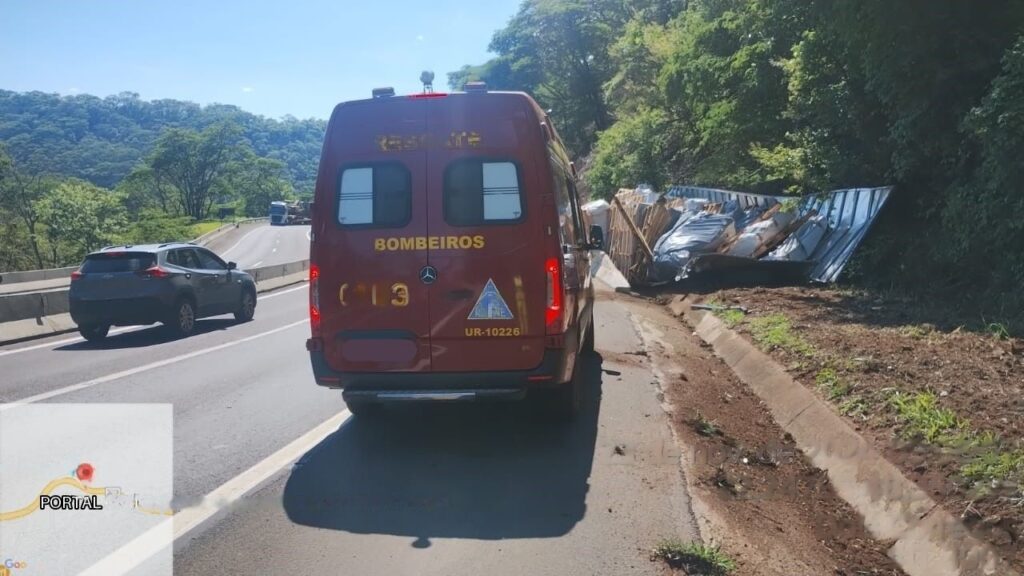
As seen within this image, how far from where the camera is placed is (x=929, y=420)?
5.43 meters

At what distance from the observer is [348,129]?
6004mm

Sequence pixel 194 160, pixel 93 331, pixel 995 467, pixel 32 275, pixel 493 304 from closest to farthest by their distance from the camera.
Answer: pixel 995 467, pixel 493 304, pixel 93 331, pixel 32 275, pixel 194 160

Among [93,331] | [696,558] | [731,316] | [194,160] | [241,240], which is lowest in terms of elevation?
[241,240]

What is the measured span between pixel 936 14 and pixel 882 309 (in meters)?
4.08

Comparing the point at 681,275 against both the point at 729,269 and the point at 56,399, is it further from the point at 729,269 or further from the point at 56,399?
the point at 56,399

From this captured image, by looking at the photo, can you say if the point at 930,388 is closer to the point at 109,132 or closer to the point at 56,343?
the point at 56,343

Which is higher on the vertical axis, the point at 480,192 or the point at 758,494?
the point at 480,192

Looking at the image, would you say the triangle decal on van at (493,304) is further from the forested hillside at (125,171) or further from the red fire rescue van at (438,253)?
the forested hillside at (125,171)

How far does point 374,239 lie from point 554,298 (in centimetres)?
139

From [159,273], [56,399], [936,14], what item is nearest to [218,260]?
[159,273]

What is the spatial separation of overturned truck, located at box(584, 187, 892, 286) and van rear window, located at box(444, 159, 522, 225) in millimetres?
9876

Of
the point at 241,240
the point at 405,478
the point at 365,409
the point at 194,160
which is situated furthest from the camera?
the point at 194,160

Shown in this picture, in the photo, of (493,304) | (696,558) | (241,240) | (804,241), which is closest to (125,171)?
(241,240)

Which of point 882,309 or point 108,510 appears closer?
point 108,510
